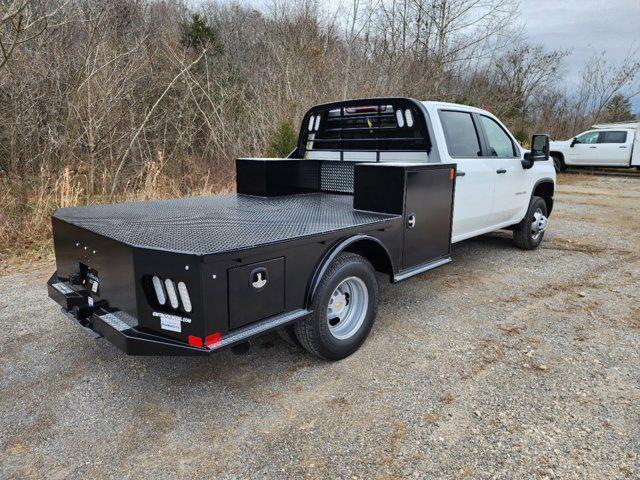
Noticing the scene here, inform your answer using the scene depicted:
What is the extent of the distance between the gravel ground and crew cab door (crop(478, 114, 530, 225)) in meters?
1.37

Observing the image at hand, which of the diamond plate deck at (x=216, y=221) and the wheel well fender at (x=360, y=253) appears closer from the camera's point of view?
the diamond plate deck at (x=216, y=221)

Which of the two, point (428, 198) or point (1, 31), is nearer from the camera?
point (428, 198)

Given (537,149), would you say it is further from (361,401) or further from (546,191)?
(361,401)

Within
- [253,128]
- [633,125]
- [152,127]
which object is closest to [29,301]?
[152,127]

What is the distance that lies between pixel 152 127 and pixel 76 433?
338 inches

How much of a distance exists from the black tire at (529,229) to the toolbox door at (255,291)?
4738mm

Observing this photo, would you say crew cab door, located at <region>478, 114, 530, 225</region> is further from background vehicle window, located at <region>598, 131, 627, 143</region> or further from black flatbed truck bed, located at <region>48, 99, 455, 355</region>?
background vehicle window, located at <region>598, 131, 627, 143</region>

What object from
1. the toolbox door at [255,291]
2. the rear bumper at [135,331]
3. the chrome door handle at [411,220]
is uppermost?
the chrome door handle at [411,220]

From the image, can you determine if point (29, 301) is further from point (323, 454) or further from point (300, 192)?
point (323, 454)

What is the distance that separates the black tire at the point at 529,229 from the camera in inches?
248

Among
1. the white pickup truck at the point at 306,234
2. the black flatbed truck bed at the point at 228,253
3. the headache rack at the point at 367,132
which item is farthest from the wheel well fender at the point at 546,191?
the black flatbed truck bed at the point at 228,253

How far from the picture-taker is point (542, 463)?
7.65 feet

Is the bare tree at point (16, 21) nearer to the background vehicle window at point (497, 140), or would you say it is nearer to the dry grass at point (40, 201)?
the dry grass at point (40, 201)

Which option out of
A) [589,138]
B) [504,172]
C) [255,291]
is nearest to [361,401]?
[255,291]
